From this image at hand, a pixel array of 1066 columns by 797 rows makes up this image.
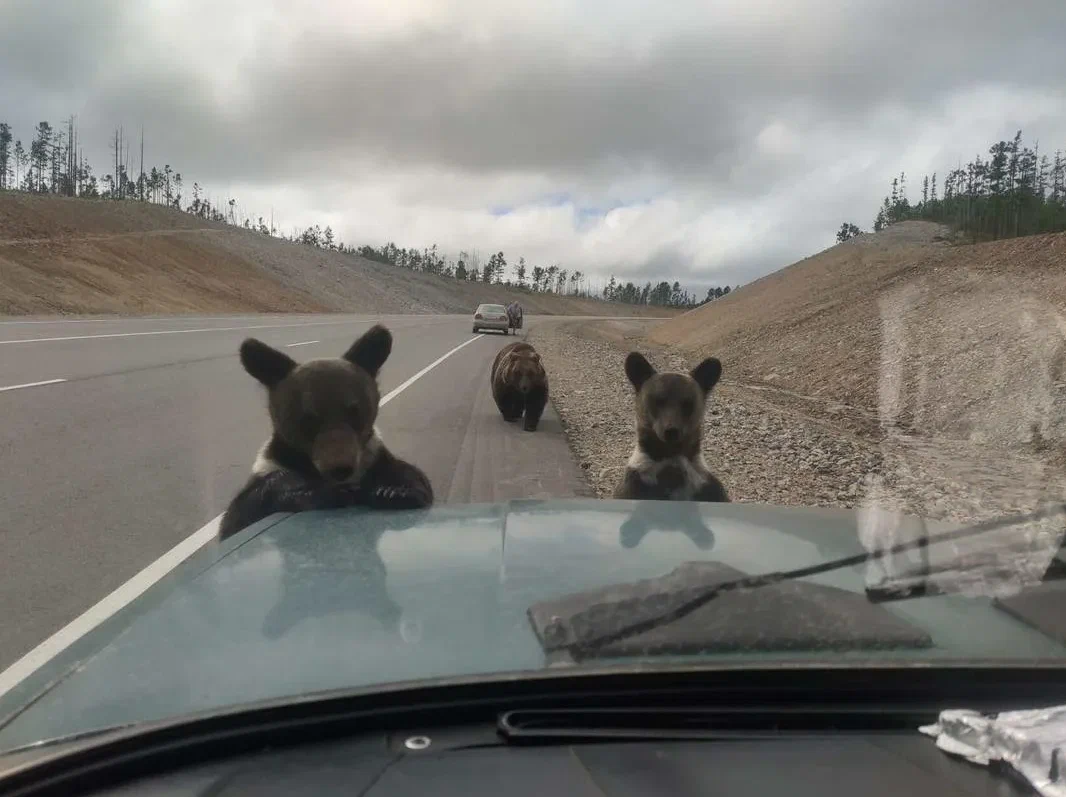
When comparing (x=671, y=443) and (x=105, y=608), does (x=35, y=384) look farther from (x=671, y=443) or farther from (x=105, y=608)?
(x=671, y=443)

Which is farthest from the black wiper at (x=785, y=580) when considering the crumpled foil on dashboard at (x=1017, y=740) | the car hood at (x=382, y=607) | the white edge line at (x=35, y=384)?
the white edge line at (x=35, y=384)

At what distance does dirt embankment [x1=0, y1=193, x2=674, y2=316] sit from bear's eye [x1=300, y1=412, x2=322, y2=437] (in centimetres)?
4162

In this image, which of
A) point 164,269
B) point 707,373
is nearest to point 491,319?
point 164,269

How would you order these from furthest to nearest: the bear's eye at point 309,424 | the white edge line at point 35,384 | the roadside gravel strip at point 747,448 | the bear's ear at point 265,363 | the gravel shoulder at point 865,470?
1. the white edge line at point 35,384
2. the roadside gravel strip at point 747,448
3. the bear's ear at point 265,363
4. the bear's eye at point 309,424
5. the gravel shoulder at point 865,470

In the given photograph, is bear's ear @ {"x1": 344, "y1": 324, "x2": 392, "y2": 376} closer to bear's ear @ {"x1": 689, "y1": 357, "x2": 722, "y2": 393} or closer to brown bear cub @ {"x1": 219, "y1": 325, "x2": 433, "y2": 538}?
brown bear cub @ {"x1": 219, "y1": 325, "x2": 433, "y2": 538}

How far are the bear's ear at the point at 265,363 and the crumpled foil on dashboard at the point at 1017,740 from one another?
377cm

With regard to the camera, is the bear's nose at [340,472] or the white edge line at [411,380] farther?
the white edge line at [411,380]

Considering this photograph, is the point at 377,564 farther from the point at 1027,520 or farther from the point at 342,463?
the point at 1027,520

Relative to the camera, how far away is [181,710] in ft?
6.29

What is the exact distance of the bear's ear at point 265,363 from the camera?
4.87m

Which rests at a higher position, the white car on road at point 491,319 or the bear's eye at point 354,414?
the white car on road at point 491,319

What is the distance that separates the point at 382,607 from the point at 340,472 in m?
1.85

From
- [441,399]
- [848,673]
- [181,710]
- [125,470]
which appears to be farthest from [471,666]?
[441,399]

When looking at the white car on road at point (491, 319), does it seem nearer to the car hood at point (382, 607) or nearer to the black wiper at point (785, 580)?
the car hood at point (382, 607)
